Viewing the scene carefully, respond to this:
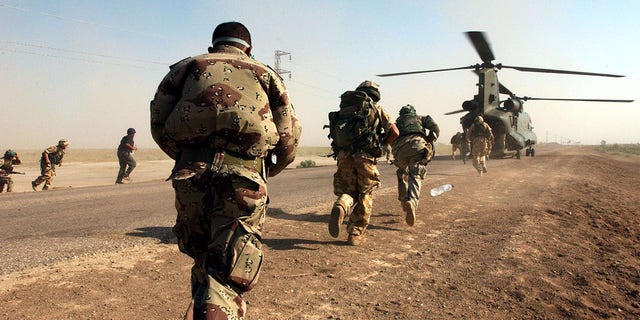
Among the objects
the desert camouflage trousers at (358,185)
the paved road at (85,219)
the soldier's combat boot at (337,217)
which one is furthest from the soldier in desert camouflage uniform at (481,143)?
the soldier's combat boot at (337,217)

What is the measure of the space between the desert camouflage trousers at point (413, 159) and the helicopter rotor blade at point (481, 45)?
39.9 feet

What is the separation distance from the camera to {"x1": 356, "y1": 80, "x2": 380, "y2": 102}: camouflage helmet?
201 inches

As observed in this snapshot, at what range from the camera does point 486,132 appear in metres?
13.0

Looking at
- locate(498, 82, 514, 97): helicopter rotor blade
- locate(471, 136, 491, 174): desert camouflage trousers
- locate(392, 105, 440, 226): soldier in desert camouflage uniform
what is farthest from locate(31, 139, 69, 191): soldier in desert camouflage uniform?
locate(498, 82, 514, 97): helicopter rotor blade

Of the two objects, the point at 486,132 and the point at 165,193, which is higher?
the point at 486,132

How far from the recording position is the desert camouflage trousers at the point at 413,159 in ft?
20.1

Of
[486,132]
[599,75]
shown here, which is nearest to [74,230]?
[486,132]

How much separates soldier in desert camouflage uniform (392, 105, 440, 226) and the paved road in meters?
2.19

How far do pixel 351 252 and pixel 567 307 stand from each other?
6.92 feet

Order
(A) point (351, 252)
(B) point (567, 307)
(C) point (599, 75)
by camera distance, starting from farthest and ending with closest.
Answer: (C) point (599, 75) < (A) point (351, 252) < (B) point (567, 307)

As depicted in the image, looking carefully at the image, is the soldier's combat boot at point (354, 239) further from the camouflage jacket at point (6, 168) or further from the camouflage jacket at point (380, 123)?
the camouflage jacket at point (6, 168)

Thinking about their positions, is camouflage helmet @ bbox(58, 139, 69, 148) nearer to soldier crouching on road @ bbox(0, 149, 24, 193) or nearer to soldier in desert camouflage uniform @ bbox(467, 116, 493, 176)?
soldier crouching on road @ bbox(0, 149, 24, 193)

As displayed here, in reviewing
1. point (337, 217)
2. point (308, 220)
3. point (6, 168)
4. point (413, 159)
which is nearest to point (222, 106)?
point (337, 217)

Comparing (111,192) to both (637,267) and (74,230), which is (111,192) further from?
(637,267)
